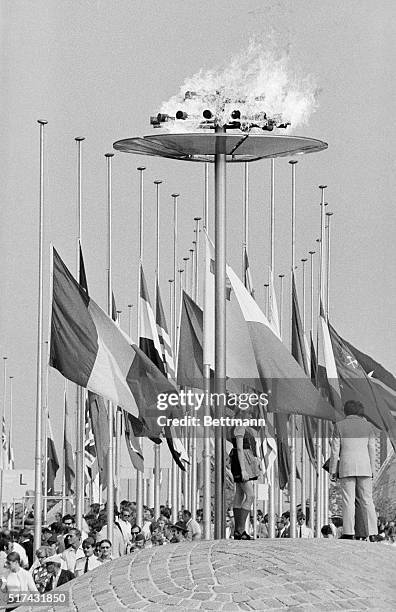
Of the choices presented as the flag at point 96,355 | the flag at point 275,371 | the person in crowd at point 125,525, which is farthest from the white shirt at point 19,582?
the flag at point 96,355

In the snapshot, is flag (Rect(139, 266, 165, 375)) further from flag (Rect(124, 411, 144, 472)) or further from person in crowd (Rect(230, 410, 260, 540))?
person in crowd (Rect(230, 410, 260, 540))

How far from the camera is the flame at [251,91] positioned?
38.5 ft

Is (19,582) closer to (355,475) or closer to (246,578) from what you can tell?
(355,475)

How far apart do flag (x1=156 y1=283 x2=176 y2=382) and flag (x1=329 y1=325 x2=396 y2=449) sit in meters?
3.36

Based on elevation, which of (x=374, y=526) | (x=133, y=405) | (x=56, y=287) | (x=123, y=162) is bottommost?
(x=374, y=526)

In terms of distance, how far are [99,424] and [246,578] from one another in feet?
61.6

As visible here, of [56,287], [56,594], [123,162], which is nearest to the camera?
[56,594]

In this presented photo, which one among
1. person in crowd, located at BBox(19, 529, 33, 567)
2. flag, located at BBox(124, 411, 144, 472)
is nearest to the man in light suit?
person in crowd, located at BBox(19, 529, 33, 567)

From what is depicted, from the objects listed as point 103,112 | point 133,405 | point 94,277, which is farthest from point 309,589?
point 94,277

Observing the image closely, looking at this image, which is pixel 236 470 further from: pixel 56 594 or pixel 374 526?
pixel 56 594

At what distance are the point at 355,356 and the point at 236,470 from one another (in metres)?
1.54

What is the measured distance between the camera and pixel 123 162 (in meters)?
15.9

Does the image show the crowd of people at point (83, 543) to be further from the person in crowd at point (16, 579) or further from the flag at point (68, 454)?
the flag at point (68, 454)

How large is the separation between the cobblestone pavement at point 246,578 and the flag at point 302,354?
13.8 m
